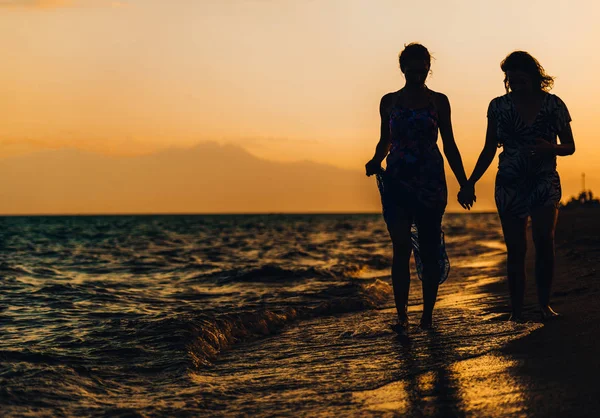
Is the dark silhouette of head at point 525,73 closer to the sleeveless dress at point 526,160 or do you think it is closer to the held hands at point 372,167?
the sleeveless dress at point 526,160

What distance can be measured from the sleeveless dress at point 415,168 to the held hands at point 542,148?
642mm

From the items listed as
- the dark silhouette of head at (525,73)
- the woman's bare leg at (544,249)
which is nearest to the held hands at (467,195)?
the woman's bare leg at (544,249)

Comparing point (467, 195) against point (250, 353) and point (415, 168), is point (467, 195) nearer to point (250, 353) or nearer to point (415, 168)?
point (415, 168)

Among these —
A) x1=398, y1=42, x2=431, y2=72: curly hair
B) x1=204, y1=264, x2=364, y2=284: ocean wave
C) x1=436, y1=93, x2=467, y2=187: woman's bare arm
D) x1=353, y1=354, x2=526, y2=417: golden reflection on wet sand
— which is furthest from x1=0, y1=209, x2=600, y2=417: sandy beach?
x1=204, y1=264, x2=364, y2=284: ocean wave

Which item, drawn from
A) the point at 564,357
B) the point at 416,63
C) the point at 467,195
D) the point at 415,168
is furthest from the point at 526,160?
the point at 564,357

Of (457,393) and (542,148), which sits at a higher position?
(542,148)

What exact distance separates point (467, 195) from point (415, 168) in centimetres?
47

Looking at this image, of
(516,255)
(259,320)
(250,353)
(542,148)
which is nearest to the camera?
(542,148)

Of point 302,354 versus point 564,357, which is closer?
point 564,357

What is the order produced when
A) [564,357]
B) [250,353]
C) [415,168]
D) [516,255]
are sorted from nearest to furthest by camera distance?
[564,357], [415,168], [516,255], [250,353]

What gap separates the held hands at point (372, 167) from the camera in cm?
509

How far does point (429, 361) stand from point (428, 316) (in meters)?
1.16

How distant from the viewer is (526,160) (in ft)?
16.4

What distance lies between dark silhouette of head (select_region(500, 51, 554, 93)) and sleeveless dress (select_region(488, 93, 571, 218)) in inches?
3.6
